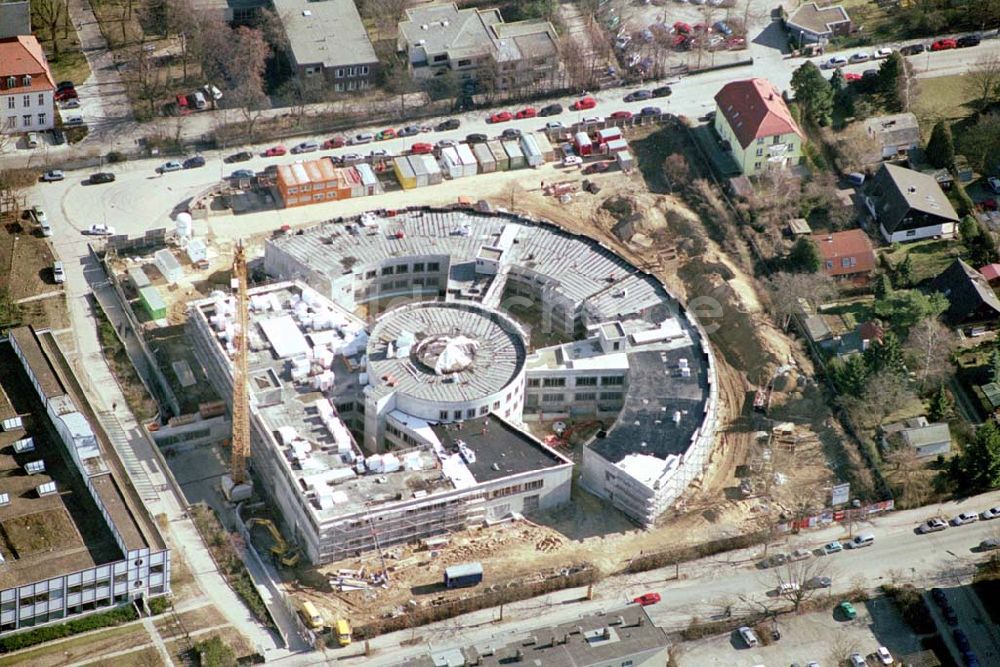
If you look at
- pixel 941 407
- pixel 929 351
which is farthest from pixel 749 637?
pixel 929 351

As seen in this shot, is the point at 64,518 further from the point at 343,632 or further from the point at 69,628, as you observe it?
the point at 343,632

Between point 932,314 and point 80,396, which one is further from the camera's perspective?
point 932,314

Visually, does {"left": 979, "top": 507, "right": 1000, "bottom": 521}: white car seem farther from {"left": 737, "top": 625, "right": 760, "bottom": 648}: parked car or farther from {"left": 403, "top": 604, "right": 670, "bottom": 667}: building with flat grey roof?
{"left": 403, "top": 604, "right": 670, "bottom": 667}: building with flat grey roof

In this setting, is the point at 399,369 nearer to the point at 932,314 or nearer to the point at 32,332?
the point at 32,332

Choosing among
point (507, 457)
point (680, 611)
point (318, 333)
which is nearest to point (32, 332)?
point (318, 333)

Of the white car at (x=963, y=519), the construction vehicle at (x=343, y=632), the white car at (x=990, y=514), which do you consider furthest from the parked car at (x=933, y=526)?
the construction vehicle at (x=343, y=632)
